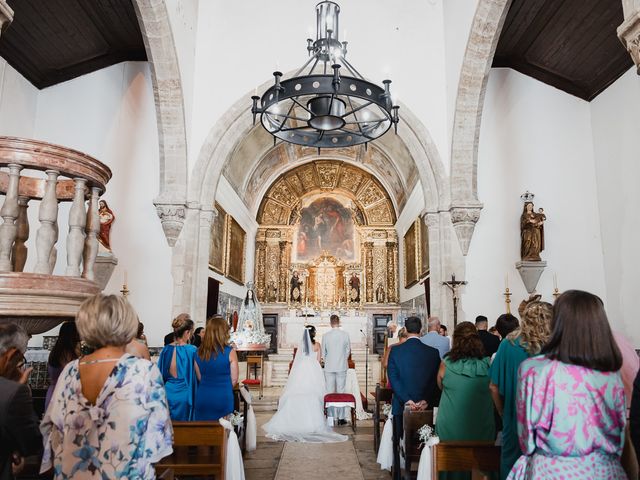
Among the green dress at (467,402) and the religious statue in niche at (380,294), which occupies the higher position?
the religious statue in niche at (380,294)

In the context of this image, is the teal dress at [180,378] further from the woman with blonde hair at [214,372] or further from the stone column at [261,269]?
the stone column at [261,269]

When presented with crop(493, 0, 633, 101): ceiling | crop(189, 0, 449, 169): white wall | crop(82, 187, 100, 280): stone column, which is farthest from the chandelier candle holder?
crop(493, 0, 633, 101): ceiling

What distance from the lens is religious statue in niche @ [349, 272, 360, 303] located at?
18141 mm

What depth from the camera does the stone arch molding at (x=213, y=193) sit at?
31.0ft

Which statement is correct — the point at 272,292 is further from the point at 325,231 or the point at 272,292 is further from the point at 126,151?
the point at 126,151

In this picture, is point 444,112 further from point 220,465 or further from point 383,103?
point 220,465

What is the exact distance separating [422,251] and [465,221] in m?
3.62

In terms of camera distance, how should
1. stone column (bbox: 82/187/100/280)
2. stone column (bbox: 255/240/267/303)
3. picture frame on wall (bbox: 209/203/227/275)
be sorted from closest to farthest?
stone column (bbox: 82/187/100/280), picture frame on wall (bbox: 209/203/227/275), stone column (bbox: 255/240/267/303)

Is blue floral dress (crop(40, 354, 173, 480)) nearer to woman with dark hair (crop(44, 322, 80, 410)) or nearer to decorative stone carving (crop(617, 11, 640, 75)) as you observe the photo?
woman with dark hair (crop(44, 322, 80, 410))

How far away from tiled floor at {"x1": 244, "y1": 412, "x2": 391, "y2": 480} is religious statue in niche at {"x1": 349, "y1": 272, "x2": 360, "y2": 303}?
10.4 meters

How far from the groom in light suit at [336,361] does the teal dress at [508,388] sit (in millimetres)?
4803

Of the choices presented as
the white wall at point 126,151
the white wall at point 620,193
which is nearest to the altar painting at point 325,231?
the white wall at point 126,151

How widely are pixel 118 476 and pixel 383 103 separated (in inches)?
174

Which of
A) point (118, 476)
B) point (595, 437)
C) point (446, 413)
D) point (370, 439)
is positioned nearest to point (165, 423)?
point (118, 476)
